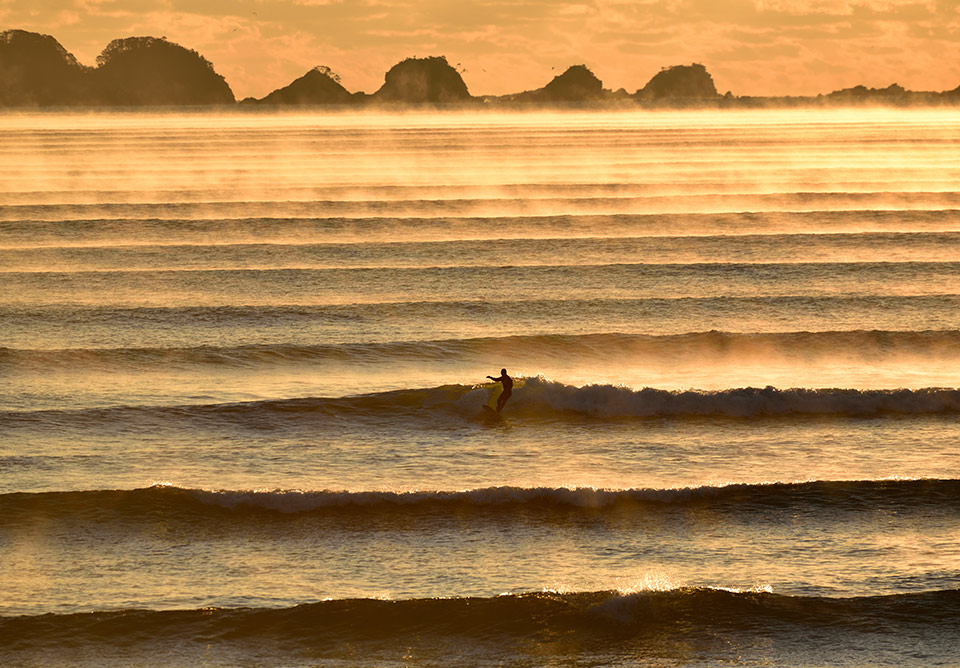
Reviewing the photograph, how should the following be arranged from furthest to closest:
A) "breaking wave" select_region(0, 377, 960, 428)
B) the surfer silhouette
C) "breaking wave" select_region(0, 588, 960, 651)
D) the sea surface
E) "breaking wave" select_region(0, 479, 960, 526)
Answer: "breaking wave" select_region(0, 377, 960, 428) → the surfer silhouette → "breaking wave" select_region(0, 479, 960, 526) → the sea surface → "breaking wave" select_region(0, 588, 960, 651)

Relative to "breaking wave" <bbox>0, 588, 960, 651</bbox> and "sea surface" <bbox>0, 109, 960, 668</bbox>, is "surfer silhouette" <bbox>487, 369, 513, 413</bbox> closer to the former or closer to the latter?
"sea surface" <bbox>0, 109, 960, 668</bbox>

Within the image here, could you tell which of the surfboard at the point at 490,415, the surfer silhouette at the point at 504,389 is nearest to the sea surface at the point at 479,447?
the surfboard at the point at 490,415

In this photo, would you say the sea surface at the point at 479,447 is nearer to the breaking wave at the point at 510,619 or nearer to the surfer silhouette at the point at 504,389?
the breaking wave at the point at 510,619

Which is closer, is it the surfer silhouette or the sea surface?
the sea surface

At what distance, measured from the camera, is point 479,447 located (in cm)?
1959

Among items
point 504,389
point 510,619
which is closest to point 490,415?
point 504,389

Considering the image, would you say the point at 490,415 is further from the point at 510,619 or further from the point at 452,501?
the point at 510,619

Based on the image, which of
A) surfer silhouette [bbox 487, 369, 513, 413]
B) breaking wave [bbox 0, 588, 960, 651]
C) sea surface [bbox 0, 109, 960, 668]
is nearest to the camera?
breaking wave [bbox 0, 588, 960, 651]

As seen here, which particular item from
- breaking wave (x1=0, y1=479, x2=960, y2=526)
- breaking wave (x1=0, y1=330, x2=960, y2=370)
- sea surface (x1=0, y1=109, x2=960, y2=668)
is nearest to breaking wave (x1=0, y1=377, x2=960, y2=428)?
sea surface (x1=0, y1=109, x2=960, y2=668)

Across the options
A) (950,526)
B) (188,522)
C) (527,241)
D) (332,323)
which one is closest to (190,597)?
(188,522)

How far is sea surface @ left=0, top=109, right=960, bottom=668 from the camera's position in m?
13.0

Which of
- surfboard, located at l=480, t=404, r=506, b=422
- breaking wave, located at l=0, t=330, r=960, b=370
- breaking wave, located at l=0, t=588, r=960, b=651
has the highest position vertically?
breaking wave, located at l=0, t=330, r=960, b=370

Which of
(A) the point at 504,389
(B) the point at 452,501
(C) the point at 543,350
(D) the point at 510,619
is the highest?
(A) the point at 504,389

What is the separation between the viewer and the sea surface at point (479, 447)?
42.5 feet
